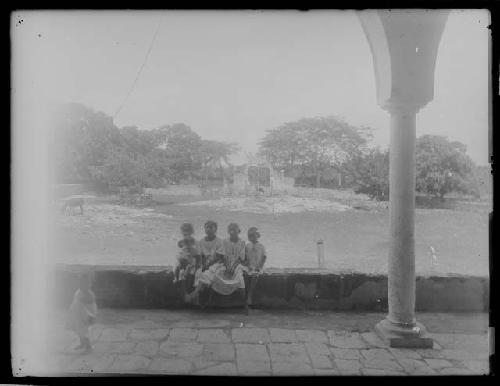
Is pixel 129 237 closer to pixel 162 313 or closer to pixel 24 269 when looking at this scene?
pixel 162 313

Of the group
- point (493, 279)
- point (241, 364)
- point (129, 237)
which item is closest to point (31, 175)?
point (241, 364)

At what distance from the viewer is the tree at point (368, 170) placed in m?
9.34

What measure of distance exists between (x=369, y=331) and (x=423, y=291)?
3.92 feet

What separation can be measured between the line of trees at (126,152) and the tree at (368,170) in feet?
8.39

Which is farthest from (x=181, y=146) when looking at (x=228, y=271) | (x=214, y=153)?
(x=228, y=271)

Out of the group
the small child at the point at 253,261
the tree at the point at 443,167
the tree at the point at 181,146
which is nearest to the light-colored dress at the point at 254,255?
the small child at the point at 253,261

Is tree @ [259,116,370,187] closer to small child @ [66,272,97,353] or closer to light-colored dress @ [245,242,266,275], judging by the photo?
light-colored dress @ [245,242,266,275]

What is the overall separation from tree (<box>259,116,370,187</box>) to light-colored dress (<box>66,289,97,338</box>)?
5140 mm

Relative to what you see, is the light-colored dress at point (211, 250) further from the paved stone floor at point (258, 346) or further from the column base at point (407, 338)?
the column base at point (407, 338)

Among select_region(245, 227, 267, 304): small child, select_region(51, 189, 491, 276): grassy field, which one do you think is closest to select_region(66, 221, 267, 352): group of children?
select_region(245, 227, 267, 304): small child

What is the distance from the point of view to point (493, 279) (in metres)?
3.07

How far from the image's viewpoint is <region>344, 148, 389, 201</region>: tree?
30.6 feet

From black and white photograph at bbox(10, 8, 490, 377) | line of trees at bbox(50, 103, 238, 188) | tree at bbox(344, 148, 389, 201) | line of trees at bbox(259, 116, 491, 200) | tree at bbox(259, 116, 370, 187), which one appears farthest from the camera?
tree at bbox(344, 148, 389, 201)

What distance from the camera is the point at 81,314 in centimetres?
426
